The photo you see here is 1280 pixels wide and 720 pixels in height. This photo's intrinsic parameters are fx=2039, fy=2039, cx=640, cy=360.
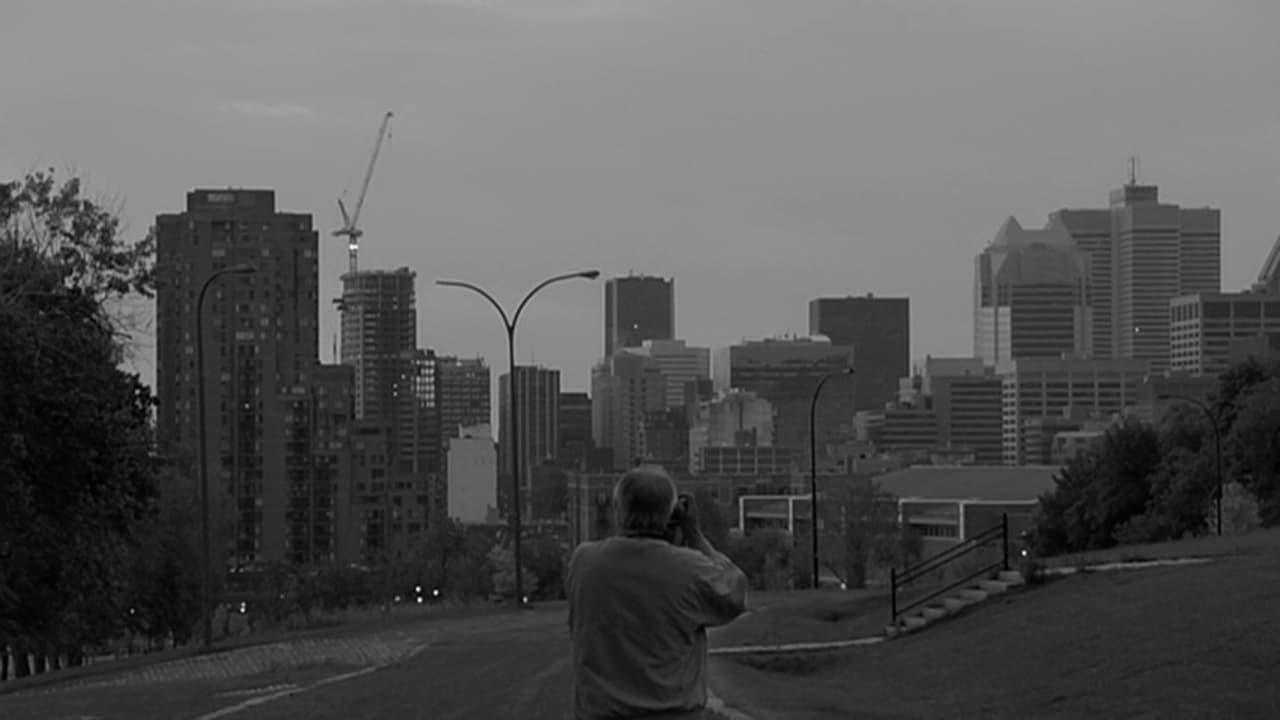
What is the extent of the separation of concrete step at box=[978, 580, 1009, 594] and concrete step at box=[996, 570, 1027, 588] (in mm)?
113

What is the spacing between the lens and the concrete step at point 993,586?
119 ft

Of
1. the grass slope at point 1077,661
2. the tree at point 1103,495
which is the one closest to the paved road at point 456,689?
the grass slope at point 1077,661

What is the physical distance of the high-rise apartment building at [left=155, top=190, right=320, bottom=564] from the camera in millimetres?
119438

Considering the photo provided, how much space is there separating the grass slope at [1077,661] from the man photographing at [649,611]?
11.6m

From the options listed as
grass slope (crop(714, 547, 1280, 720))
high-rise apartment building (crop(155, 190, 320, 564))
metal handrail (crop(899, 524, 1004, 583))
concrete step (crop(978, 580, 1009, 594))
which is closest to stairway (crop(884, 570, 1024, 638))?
concrete step (crop(978, 580, 1009, 594))

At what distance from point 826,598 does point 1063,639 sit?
18.9m

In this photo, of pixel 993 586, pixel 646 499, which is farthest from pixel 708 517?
pixel 646 499

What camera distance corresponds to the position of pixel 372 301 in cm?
18762

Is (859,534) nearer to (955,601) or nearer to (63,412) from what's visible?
(955,601)

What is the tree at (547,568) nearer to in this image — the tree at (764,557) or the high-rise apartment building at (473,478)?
the tree at (764,557)

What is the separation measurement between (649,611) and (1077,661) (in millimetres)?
17999

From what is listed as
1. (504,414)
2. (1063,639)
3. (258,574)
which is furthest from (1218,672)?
(504,414)

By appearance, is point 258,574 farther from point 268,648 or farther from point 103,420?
point 103,420

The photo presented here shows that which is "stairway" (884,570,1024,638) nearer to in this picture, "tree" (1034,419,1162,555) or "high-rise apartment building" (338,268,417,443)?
"tree" (1034,419,1162,555)
